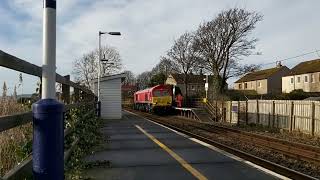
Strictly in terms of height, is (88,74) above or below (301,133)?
above

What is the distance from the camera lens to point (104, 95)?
38844 millimetres

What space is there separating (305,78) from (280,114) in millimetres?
55916

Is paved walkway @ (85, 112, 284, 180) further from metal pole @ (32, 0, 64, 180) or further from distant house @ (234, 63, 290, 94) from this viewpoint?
distant house @ (234, 63, 290, 94)

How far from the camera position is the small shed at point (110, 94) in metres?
38.1

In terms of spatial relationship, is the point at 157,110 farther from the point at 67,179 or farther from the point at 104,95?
the point at 67,179

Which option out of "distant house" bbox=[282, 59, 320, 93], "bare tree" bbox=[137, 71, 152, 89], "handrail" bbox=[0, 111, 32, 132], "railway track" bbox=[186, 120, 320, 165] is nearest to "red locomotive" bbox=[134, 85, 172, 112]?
"railway track" bbox=[186, 120, 320, 165]

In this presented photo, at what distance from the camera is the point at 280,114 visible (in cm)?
2966

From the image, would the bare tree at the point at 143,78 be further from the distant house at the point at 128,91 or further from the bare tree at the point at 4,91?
the bare tree at the point at 4,91

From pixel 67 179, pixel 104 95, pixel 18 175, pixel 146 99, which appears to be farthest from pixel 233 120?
pixel 18 175

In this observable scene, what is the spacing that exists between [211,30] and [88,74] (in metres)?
28.0

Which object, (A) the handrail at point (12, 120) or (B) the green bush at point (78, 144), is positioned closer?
(A) the handrail at point (12, 120)

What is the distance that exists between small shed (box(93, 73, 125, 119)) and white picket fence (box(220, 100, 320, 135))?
908 cm

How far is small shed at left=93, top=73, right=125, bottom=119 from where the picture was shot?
1499 inches

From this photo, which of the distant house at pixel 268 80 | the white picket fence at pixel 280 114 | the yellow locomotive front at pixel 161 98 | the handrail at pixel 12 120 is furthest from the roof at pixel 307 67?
the handrail at pixel 12 120
